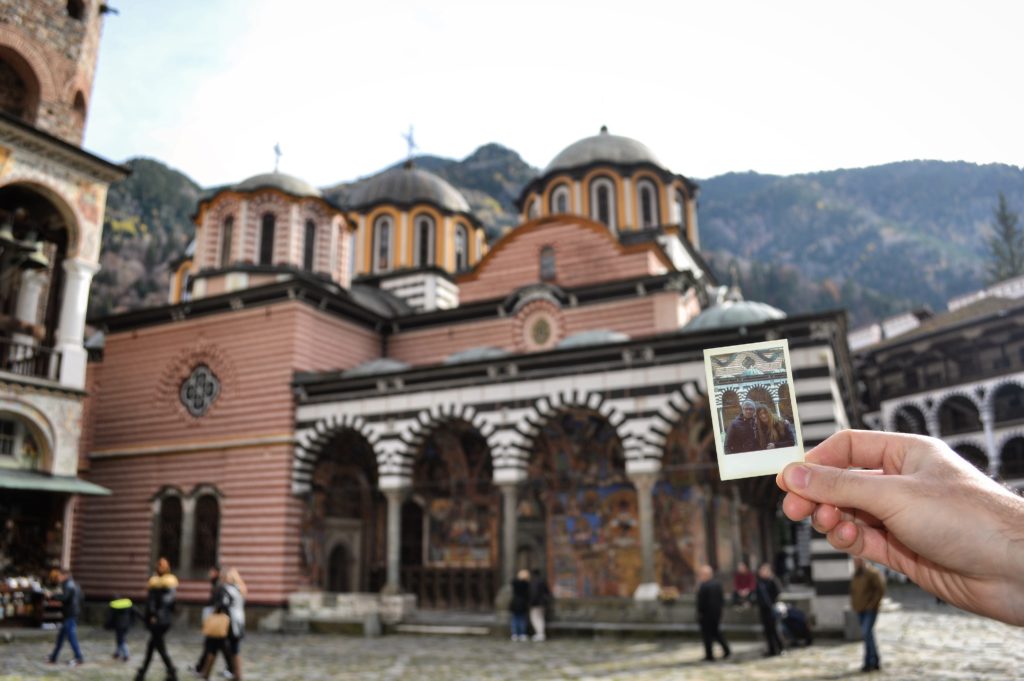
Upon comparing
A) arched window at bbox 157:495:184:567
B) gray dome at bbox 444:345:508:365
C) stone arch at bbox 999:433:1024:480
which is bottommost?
arched window at bbox 157:495:184:567

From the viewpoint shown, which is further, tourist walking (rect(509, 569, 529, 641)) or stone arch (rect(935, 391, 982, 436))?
stone arch (rect(935, 391, 982, 436))

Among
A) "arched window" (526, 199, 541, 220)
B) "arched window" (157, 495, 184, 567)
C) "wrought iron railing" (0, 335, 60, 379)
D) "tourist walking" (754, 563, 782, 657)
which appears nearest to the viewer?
"tourist walking" (754, 563, 782, 657)

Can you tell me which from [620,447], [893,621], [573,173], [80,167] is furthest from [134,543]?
[893,621]

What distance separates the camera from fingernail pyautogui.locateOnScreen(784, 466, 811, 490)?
1.91m

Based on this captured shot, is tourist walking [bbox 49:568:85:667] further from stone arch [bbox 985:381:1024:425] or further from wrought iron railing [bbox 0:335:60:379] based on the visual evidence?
stone arch [bbox 985:381:1024:425]

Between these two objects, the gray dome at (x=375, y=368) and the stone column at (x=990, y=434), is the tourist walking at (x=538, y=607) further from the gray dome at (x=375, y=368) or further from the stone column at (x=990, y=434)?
the stone column at (x=990, y=434)

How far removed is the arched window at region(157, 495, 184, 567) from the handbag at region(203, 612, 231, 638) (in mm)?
11797

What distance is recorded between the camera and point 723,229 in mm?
109000

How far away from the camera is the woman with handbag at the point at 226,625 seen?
9.37 m

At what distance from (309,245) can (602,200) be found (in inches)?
350

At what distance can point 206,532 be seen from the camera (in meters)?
19.9

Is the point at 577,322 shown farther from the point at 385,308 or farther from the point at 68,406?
the point at 68,406

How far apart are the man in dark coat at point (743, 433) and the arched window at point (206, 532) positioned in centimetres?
1952

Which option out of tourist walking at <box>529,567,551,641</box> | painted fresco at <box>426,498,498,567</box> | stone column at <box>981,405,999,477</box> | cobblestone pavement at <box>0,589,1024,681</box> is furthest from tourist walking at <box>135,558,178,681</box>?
stone column at <box>981,405,999,477</box>
